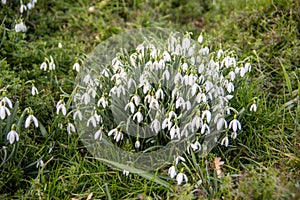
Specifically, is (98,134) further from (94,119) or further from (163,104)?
(163,104)

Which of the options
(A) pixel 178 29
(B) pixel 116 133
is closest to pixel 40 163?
(B) pixel 116 133

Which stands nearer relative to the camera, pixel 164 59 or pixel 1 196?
pixel 1 196

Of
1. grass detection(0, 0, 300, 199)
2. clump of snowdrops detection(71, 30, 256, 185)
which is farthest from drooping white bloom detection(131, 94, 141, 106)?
grass detection(0, 0, 300, 199)

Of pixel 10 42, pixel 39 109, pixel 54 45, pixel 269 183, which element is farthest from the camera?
pixel 54 45

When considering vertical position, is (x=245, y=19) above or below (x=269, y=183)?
above

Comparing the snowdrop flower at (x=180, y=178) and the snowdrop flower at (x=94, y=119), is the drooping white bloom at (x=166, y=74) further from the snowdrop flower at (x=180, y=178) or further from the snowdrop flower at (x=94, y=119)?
the snowdrop flower at (x=180, y=178)

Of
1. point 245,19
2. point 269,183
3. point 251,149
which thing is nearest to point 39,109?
point 251,149

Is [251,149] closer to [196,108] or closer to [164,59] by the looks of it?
[196,108]

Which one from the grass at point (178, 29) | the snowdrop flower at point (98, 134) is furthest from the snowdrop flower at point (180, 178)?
the snowdrop flower at point (98, 134)

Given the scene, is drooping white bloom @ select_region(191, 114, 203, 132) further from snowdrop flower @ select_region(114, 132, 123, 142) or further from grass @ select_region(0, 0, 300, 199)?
snowdrop flower @ select_region(114, 132, 123, 142)
